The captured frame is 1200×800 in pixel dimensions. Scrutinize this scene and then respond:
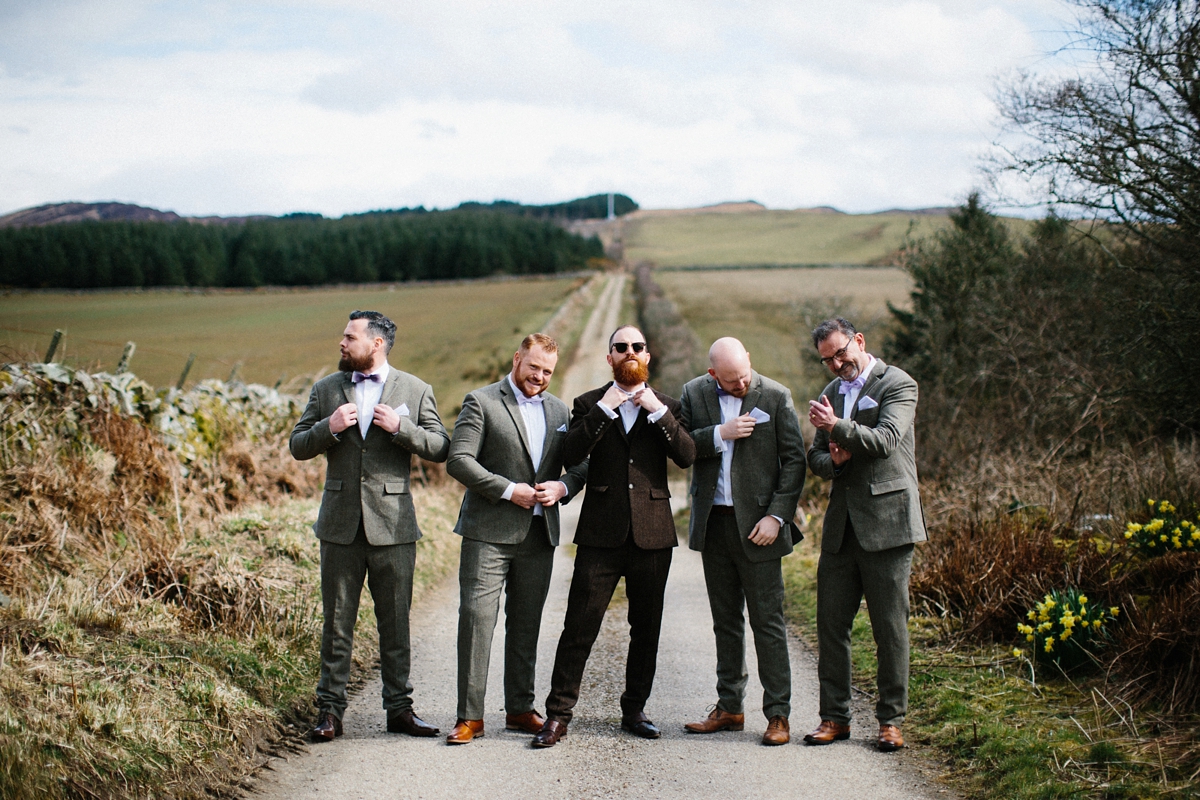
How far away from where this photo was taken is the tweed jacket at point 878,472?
474 centimetres

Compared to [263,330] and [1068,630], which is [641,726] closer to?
[1068,630]

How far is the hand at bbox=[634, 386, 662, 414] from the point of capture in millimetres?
4719

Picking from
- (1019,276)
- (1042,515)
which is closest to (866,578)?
(1042,515)

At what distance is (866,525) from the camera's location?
191 inches

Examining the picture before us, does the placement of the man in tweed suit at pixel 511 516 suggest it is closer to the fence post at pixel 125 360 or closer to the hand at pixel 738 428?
the hand at pixel 738 428

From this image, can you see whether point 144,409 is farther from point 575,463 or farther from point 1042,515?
point 1042,515

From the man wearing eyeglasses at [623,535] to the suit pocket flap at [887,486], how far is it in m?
1.00

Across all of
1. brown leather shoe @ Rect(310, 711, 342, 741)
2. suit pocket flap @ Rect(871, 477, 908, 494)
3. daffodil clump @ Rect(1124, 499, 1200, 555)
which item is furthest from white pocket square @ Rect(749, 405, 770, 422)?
brown leather shoe @ Rect(310, 711, 342, 741)

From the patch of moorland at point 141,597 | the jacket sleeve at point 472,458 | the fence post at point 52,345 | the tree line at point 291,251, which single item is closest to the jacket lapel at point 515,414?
the jacket sleeve at point 472,458

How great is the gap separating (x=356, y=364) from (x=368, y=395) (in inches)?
7.9

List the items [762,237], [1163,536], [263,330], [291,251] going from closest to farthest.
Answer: [1163,536] < [263,330] < [291,251] < [762,237]

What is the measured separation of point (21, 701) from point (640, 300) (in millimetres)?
55461

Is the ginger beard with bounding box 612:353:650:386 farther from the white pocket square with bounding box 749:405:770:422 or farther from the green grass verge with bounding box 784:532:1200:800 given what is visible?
the green grass verge with bounding box 784:532:1200:800

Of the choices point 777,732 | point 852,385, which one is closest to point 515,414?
point 852,385
